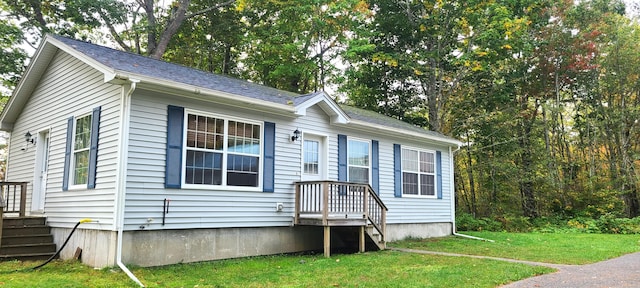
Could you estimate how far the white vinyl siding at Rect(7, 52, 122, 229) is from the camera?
7859 millimetres

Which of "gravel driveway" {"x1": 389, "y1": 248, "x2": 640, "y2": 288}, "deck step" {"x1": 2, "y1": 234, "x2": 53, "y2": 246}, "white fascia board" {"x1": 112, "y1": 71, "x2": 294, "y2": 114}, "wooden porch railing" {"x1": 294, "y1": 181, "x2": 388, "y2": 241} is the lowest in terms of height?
"gravel driveway" {"x1": 389, "y1": 248, "x2": 640, "y2": 288}

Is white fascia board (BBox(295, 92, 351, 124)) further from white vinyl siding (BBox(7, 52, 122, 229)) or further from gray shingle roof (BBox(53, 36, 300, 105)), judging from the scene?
white vinyl siding (BBox(7, 52, 122, 229))

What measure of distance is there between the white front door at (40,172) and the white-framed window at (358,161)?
694 cm

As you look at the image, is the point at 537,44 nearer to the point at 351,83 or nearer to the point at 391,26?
the point at 391,26

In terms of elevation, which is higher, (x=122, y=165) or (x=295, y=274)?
(x=122, y=165)

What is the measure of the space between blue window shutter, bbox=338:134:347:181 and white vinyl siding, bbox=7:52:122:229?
209 inches

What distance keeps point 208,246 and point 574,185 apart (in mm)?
18222

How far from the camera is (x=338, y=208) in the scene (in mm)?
9672

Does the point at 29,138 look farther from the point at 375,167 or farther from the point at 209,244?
the point at 375,167

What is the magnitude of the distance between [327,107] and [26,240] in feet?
22.1

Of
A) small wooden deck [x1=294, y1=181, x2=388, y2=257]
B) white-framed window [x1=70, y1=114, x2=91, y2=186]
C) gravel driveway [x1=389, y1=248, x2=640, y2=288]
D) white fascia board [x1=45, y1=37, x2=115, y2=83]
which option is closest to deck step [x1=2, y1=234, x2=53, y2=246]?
white-framed window [x1=70, y1=114, x2=91, y2=186]

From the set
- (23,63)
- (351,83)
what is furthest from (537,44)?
(23,63)

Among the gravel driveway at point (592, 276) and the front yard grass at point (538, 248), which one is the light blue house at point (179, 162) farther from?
the gravel driveway at point (592, 276)

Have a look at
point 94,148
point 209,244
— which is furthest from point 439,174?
point 94,148
